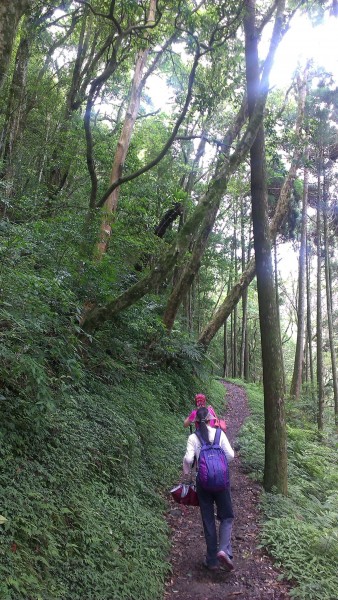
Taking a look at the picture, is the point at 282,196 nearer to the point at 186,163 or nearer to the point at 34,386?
the point at 186,163

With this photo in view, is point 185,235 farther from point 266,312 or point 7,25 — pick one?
point 7,25

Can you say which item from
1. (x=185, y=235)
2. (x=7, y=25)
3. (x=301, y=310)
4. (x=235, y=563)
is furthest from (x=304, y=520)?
(x=301, y=310)

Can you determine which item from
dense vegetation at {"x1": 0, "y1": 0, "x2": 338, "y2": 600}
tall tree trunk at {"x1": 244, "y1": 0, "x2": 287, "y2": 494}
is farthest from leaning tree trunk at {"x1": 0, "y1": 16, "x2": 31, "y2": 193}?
tall tree trunk at {"x1": 244, "y1": 0, "x2": 287, "y2": 494}

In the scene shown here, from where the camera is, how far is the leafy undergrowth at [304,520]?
4.20 metres

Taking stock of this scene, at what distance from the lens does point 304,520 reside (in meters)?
5.64

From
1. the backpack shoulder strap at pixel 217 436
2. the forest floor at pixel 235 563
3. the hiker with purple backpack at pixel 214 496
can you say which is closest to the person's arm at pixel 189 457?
the hiker with purple backpack at pixel 214 496

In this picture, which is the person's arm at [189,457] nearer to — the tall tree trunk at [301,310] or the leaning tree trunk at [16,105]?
the leaning tree trunk at [16,105]

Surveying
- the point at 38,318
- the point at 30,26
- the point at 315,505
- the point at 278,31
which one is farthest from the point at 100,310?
the point at 278,31

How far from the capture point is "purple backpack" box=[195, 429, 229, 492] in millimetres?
4297

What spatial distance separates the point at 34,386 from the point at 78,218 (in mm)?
3646

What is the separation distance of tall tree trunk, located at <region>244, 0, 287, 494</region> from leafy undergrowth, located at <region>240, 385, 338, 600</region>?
538 mm

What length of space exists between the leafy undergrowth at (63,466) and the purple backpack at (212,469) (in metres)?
0.94

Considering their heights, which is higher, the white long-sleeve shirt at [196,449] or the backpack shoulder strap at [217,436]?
the backpack shoulder strap at [217,436]

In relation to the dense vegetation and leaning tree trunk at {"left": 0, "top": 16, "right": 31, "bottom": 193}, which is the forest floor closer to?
the dense vegetation
